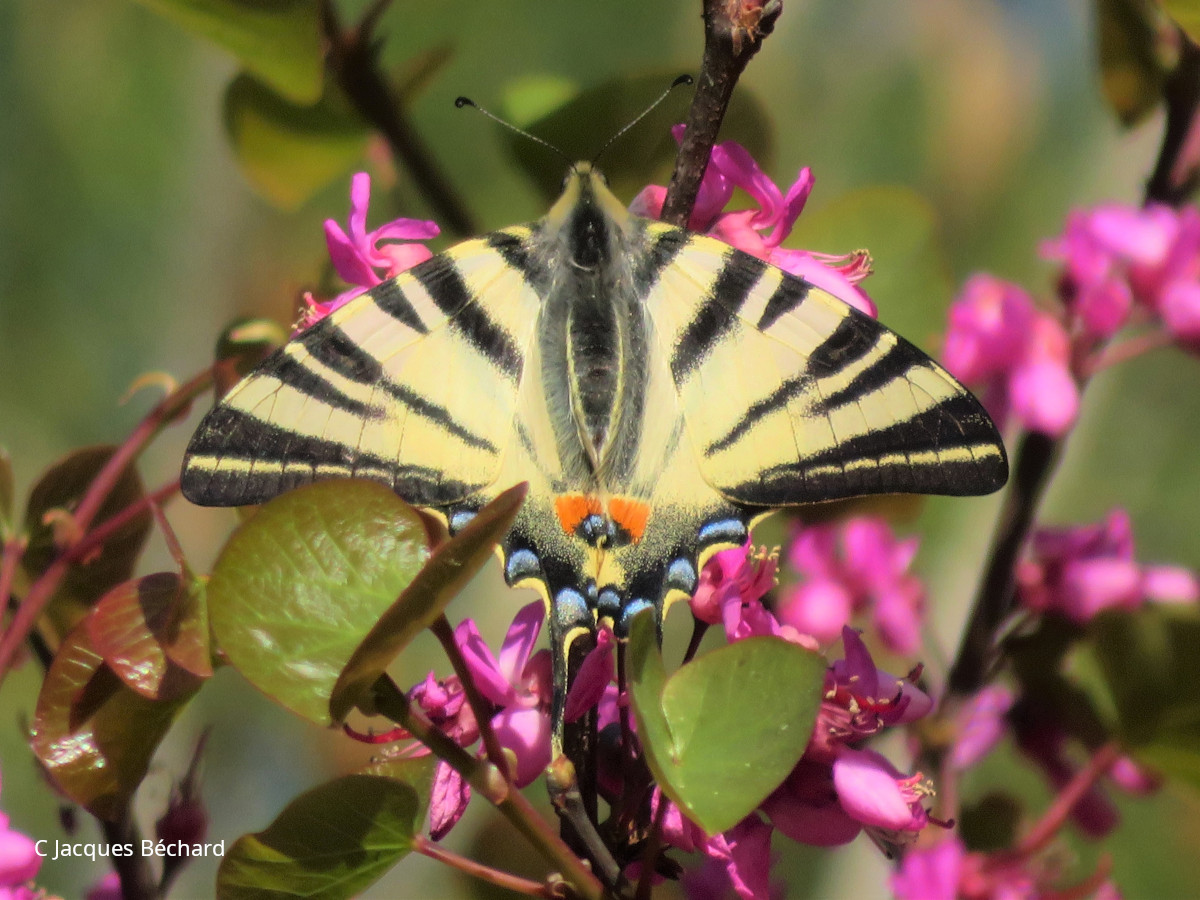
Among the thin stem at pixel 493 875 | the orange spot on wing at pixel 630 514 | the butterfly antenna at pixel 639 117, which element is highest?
the butterfly antenna at pixel 639 117

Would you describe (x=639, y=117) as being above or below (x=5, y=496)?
above

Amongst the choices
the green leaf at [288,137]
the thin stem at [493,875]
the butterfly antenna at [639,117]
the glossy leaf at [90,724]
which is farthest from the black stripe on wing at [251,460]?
the green leaf at [288,137]

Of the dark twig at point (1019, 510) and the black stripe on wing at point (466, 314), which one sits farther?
the dark twig at point (1019, 510)

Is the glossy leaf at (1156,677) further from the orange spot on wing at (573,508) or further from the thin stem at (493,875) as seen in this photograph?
the thin stem at (493,875)

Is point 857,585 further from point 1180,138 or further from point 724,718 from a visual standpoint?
point 724,718

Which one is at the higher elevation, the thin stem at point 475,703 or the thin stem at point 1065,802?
the thin stem at point 475,703

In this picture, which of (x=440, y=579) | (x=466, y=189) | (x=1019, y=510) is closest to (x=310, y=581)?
(x=440, y=579)

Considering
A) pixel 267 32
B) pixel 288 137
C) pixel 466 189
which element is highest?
pixel 267 32
